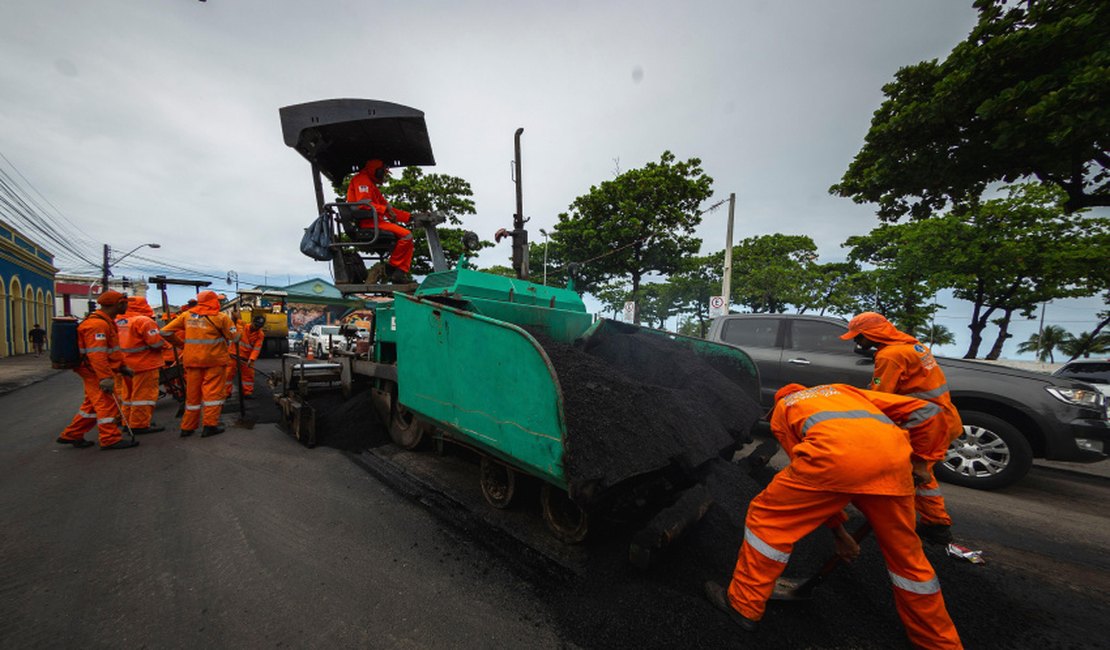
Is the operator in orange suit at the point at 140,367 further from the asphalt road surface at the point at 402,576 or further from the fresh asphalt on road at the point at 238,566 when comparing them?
the asphalt road surface at the point at 402,576

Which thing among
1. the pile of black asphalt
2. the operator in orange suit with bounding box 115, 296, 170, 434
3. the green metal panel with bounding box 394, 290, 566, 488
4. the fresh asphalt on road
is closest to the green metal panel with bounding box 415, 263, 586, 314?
the green metal panel with bounding box 394, 290, 566, 488

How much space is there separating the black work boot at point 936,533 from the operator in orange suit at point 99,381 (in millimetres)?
7709

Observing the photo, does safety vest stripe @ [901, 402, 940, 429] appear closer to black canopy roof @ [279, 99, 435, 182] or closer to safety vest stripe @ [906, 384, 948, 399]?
safety vest stripe @ [906, 384, 948, 399]

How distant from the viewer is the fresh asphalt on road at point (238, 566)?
1.75 meters

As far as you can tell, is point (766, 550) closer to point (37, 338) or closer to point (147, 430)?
point (147, 430)

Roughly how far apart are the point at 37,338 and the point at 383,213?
25581mm

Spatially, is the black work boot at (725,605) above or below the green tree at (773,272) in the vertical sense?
below

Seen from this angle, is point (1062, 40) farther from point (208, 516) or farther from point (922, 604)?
point (208, 516)

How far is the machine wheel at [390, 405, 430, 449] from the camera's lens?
13.0 ft

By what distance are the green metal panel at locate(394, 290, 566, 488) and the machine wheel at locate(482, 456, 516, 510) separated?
504mm

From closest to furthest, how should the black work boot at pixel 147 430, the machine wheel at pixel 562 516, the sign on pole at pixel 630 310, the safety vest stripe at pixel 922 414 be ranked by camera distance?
the safety vest stripe at pixel 922 414 → the machine wheel at pixel 562 516 → the black work boot at pixel 147 430 → the sign on pole at pixel 630 310

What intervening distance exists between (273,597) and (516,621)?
1.29 meters

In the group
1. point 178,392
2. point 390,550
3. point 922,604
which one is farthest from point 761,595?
point 178,392

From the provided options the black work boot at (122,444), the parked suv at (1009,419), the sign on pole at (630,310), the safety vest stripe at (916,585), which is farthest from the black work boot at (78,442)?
the sign on pole at (630,310)
